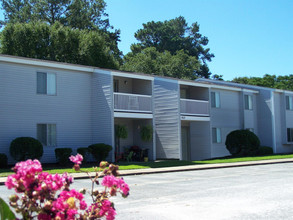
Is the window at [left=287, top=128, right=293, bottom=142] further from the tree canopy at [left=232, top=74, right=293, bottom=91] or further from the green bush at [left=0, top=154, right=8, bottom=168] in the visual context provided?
the tree canopy at [left=232, top=74, right=293, bottom=91]

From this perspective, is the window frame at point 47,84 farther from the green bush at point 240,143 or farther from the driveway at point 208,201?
the green bush at point 240,143

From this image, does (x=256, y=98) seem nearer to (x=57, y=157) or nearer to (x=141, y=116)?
(x=141, y=116)

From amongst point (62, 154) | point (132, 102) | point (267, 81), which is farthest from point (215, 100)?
point (267, 81)

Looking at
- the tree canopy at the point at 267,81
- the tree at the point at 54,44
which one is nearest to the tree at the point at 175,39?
the tree canopy at the point at 267,81

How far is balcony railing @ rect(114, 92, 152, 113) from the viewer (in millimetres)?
24812

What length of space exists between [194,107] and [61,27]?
1649cm

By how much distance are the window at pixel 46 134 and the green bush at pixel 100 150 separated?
2215 mm

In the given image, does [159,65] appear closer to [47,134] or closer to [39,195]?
[47,134]

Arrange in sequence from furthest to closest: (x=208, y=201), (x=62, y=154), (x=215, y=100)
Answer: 1. (x=215, y=100)
2. (x=62, y=154)
3. (x=208, y=201)

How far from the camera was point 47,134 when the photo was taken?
22.9m

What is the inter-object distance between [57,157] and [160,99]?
9351 mm

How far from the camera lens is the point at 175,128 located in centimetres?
2750

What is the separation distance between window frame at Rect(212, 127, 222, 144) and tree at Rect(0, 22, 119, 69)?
1353 centimetres

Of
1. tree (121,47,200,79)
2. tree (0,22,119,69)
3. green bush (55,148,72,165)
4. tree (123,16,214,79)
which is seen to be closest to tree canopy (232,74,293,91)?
tree (123,16,214,79)
